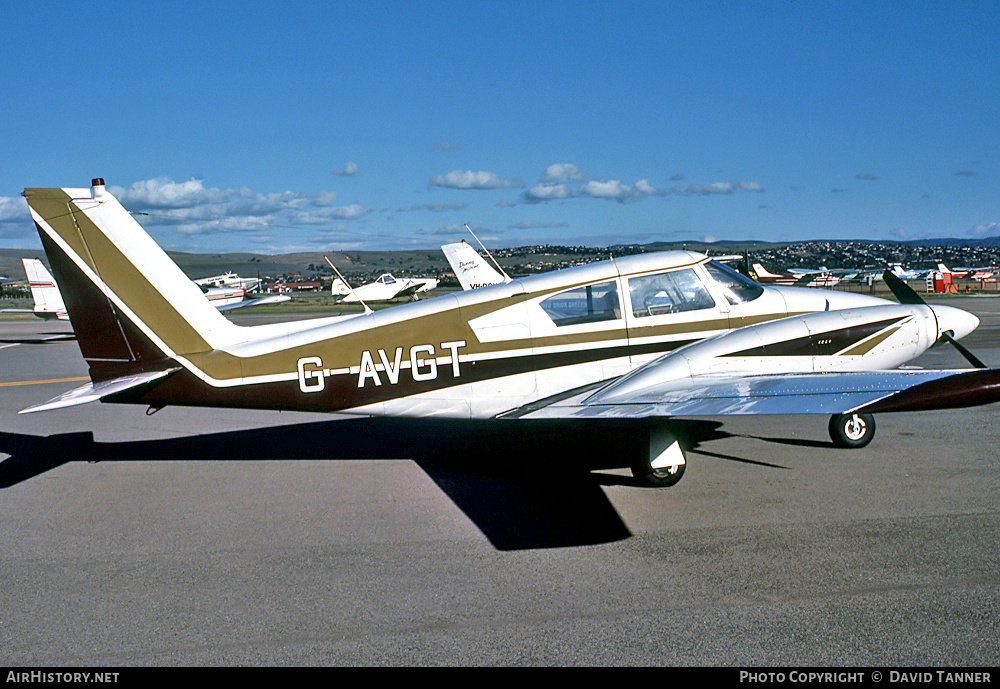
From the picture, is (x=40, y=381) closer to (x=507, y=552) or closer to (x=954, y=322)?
(x=507, y=552)

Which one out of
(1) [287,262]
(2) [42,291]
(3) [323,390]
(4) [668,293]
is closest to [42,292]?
(2) [42,291]

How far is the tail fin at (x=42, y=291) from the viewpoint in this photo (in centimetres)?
2974

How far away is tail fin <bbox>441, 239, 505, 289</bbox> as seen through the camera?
84.6ft

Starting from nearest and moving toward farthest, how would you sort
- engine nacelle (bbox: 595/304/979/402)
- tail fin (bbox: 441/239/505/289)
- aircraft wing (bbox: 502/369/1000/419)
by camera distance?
1. aircraft wing (bbox: 502/369/1000/419)
2. engine nacelle (bbox: 595/304/979/402)
3. tail fin (bbox: 441/239/505/289)

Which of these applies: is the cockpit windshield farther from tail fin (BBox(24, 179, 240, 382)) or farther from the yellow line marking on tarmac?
the yellow line marking on tarmac

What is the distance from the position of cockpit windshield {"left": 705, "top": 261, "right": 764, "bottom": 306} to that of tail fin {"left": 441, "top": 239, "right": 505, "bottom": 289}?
17.6 meters

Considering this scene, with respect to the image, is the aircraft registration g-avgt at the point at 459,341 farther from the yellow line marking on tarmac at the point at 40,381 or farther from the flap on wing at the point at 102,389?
the yellow line marking on tarmac at the point at 40,381

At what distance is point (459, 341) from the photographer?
308 inches

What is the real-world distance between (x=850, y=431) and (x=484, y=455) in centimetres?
445

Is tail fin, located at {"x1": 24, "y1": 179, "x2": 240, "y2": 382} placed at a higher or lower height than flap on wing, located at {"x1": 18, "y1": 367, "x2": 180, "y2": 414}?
higher

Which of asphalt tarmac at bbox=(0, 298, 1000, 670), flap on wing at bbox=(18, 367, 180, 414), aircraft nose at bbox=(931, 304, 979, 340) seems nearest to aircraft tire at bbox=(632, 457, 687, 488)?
asphalt tarmac at bbox=(0, 298, 1000, 670)

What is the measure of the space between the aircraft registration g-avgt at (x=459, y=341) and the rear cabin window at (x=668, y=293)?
0.02 metres

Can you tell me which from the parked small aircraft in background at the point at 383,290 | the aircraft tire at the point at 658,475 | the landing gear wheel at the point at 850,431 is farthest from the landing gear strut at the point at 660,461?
the parked small aircraft in background at the point at 383,290

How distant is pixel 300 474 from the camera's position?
8422 mm
